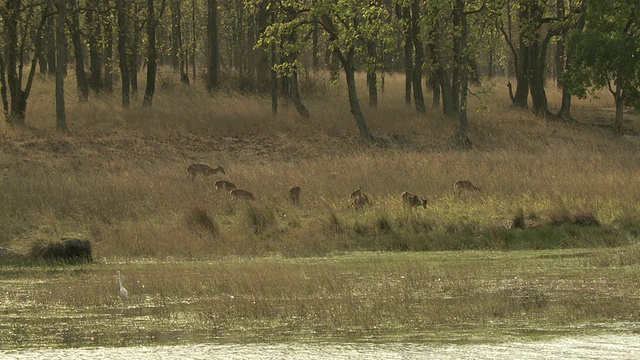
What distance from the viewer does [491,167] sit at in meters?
25.2

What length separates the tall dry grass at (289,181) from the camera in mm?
18031

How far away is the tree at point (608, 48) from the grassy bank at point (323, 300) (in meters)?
23.6

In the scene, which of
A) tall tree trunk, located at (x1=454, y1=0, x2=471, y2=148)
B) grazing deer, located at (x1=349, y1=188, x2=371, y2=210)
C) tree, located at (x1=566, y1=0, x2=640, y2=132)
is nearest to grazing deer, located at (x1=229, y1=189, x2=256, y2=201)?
grazing deer, located at (x1=349, y1=188, x2=371, y2=210)

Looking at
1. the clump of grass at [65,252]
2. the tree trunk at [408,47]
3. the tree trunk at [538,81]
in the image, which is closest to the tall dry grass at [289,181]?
the clump of grass at [65,252]

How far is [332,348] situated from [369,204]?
34.2 feet

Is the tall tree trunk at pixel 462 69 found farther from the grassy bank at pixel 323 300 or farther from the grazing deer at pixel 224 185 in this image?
the grassy bank at pixel 323 300

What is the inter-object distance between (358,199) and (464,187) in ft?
8.05

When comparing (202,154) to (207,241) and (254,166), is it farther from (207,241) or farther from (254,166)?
(207,241)

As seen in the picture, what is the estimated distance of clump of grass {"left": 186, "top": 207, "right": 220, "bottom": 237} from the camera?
60.9 feet

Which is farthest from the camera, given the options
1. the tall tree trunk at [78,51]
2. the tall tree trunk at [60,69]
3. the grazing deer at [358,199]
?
the tall tree trunk at [78,51]

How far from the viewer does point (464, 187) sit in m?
21.0

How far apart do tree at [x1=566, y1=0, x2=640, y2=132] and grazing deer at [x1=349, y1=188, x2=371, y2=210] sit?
2059 cm

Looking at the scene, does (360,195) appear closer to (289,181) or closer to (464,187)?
(464,187)

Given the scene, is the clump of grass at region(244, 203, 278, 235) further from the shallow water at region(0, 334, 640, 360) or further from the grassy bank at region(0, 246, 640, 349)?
the shallow water at region(0, 334, 640, 360)
